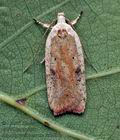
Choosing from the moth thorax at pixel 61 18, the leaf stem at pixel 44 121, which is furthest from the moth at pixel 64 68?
the leaf stem at pixel 44 121

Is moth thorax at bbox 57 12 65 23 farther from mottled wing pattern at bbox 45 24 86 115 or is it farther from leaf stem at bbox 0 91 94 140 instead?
leaf stem at bbox 0 91 94 140

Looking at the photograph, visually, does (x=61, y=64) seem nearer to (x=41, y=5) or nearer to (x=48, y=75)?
(x=48, y=75)

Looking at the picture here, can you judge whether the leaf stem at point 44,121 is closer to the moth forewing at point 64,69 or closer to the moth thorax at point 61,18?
the moth forewing at point 64,69

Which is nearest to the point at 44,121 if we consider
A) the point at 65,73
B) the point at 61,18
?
the point at 65,73

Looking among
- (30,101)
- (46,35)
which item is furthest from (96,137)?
(46,35)

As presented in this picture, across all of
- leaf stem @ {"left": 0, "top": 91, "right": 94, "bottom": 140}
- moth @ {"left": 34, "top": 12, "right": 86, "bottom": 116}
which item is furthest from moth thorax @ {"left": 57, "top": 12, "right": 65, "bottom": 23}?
leaf stem @ {"left": 0, "top": 91, "right": 94, "bottom": 140}
